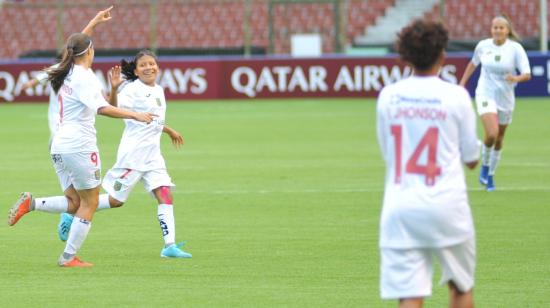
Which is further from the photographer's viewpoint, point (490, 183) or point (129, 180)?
point (490, 183)

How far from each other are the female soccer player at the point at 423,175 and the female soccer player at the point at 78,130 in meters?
4.14

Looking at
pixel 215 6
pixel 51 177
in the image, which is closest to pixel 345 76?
pixel 215 6

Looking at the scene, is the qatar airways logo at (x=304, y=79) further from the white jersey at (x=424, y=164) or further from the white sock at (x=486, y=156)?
the white jersey at (x=424, y=164)

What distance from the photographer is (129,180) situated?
11.2 meters

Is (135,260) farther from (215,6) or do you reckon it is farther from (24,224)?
(215,6)

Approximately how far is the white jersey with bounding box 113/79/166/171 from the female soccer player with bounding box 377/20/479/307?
16.1ft

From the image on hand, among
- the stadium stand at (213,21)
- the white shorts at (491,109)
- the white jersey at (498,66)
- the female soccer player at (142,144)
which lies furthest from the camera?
the stadium stand at (213,21)

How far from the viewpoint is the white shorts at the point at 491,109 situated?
15.9m

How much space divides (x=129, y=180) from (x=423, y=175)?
5192mm

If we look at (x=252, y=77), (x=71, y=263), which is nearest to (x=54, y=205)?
(x=71, y=263)

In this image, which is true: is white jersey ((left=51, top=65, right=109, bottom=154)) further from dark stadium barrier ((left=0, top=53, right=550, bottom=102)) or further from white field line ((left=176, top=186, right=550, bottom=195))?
dark stadium barrier ((left=0, top=53, right=550, bottom=102))

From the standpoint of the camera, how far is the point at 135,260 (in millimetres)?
10953

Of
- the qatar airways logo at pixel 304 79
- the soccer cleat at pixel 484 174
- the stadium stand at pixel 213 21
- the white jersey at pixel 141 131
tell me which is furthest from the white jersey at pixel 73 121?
the stadium stand at pixel 213 21

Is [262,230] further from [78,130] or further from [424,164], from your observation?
[424,164]
